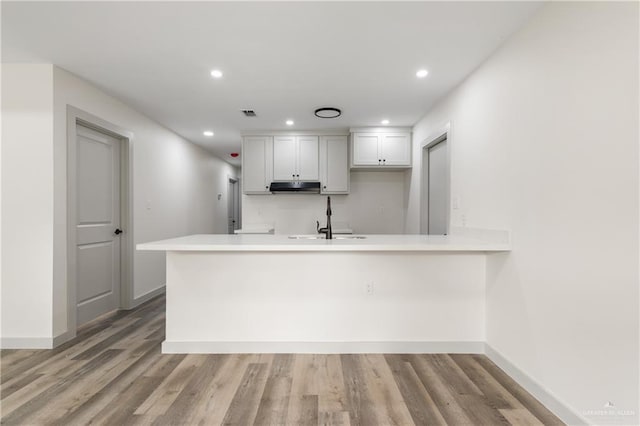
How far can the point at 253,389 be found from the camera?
198 centimetres

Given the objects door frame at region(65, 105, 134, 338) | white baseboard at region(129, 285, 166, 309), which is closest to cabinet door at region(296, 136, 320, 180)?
door frame at region(65, 105, 134, 338)

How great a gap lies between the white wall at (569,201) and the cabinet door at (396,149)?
2078 millimetres

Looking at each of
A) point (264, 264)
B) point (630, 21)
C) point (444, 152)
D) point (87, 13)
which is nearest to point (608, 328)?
point (630, 21)

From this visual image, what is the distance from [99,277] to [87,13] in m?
2.55

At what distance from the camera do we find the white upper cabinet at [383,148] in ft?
15.0

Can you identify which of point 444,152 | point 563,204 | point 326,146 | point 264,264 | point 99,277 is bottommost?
point 99,277

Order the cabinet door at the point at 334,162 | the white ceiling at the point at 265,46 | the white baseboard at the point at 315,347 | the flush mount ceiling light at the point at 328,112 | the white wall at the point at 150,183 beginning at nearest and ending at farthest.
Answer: the white ceiling at the point at 265,46 → the white baseboard at the point at 315,347 → the white wall at the point at 150,183 → the flush mount ceiling light at the point at 328,112 → the cabinet door at the point at 334,162

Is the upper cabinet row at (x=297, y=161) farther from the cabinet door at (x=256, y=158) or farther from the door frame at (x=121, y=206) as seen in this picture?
the door frame at (x=121, y=206)

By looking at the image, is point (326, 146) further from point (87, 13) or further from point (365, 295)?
point (87, 13)

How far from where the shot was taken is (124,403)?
183cm

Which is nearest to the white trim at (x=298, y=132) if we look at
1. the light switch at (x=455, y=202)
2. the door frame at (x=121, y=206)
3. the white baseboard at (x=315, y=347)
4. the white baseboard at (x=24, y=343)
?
the door frame at (x=121, y=206)

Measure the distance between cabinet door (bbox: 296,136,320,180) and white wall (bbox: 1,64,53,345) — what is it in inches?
116

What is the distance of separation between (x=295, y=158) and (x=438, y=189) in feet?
7.14

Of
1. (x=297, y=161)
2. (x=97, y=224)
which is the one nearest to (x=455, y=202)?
(x=297, y=161)
